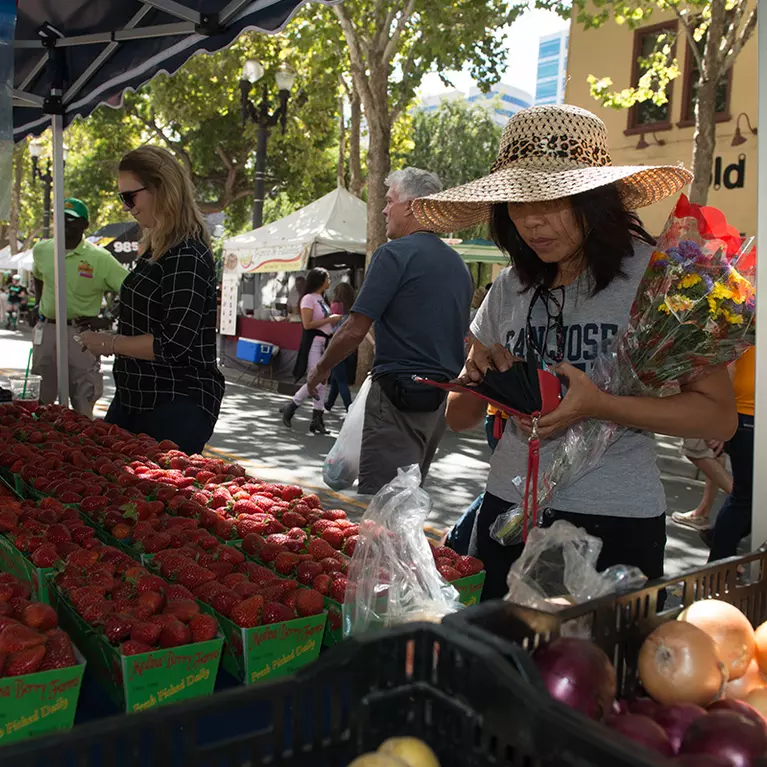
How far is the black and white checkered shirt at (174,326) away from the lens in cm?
354

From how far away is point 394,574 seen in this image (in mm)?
1814

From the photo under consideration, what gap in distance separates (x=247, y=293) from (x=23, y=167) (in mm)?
28438

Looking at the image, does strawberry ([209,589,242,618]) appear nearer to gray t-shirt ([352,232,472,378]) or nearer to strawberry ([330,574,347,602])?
strawberry ([330,574,347,602])

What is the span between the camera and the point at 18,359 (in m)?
17.1

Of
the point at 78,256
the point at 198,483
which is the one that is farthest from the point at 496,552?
the point at 78,256

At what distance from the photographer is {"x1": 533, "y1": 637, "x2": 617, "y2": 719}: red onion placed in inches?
38.7

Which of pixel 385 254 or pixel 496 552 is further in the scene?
pixel 385 254

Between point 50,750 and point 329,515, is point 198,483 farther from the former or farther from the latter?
point 50,750

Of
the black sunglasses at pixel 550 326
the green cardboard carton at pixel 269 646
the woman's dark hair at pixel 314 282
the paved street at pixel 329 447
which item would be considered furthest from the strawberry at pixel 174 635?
the woman's dark hair at pixel 314 282

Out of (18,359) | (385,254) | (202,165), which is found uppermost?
(202,165)

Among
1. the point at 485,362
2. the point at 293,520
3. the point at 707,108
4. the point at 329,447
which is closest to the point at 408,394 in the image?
the point at 293,520

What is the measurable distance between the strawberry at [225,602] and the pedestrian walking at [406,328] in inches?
93.1

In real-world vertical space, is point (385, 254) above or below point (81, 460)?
above

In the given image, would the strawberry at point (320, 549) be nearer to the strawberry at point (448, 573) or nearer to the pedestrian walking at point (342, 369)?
the strawberry at point (448, 573)
